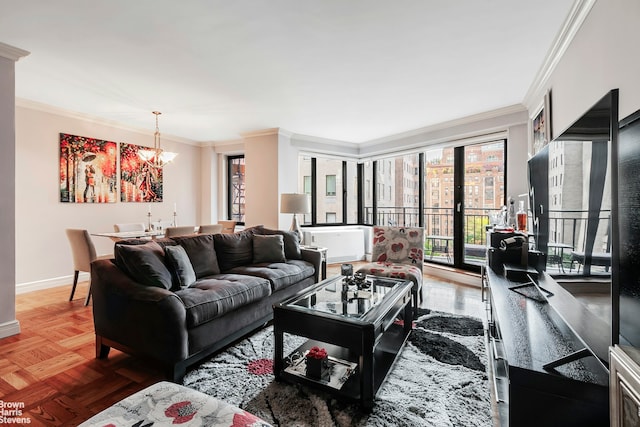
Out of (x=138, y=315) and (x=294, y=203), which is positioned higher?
(x=294, y=203)

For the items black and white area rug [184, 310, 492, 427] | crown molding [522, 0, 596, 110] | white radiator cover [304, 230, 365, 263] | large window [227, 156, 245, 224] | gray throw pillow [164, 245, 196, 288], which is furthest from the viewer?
large window [227, 156, 245, 224]

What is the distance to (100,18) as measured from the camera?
2.13 metres

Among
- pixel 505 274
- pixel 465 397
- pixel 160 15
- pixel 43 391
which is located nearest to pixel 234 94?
pixel 160 15

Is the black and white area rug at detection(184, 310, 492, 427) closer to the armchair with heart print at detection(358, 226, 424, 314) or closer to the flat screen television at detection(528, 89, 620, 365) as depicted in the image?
the flat screen television at detection(528, 89, 620, 365)

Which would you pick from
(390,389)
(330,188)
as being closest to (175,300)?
(390,389)

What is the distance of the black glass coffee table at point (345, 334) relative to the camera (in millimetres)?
1706

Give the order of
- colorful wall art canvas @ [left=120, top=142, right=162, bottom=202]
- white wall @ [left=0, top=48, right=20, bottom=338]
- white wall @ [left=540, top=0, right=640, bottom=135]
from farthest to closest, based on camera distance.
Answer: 1. colorful wall art canvas @ [left=120, top=142, right=162, bottom=202]
2. white wall @ [left=0, top=48, right=20, bottom=338]
3. white wall @ [left=540, top=0, right=640, bottom=135]

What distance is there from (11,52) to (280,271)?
3.00 m

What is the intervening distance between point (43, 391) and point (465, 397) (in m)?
2.59

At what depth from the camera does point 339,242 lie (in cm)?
592

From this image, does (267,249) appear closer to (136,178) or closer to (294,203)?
(294,203)

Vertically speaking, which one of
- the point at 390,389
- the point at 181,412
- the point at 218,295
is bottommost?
the point at 390,389

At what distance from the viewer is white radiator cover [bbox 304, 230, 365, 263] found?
566cm

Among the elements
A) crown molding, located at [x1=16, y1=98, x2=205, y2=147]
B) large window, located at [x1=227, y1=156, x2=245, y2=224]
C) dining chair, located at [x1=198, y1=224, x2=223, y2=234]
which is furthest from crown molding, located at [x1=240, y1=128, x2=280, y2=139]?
dining chair, located at [x1=198, y1=224, x2=223, y2=234]
